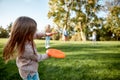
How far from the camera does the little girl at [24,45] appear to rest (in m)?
3.29

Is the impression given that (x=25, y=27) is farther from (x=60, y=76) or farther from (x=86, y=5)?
(x=86, y=5)

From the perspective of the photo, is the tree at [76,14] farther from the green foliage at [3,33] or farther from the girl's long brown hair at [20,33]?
the girl's long brown hair at [20,33]

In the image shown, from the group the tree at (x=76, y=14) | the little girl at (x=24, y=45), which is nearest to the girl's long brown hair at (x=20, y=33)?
the little girl at (x=24, y=45)

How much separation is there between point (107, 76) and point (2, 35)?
5353 cm

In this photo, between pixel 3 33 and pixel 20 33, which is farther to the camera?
pixel 3 33

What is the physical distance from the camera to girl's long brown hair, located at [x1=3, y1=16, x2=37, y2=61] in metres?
3.29

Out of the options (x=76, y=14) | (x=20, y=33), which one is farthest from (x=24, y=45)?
(x=76, y=14)

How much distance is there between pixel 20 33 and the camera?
10.8 ft

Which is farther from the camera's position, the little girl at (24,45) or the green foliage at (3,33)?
the green foliage at (3,33)

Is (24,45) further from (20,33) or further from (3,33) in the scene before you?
(3,33)

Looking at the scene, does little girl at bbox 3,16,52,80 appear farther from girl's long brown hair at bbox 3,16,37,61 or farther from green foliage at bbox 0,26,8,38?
green foliage at bbox 0,26,8,38

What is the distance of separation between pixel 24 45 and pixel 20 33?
18 cm

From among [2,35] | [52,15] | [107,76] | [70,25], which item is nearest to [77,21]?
[70,25]

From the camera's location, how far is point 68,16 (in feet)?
180
